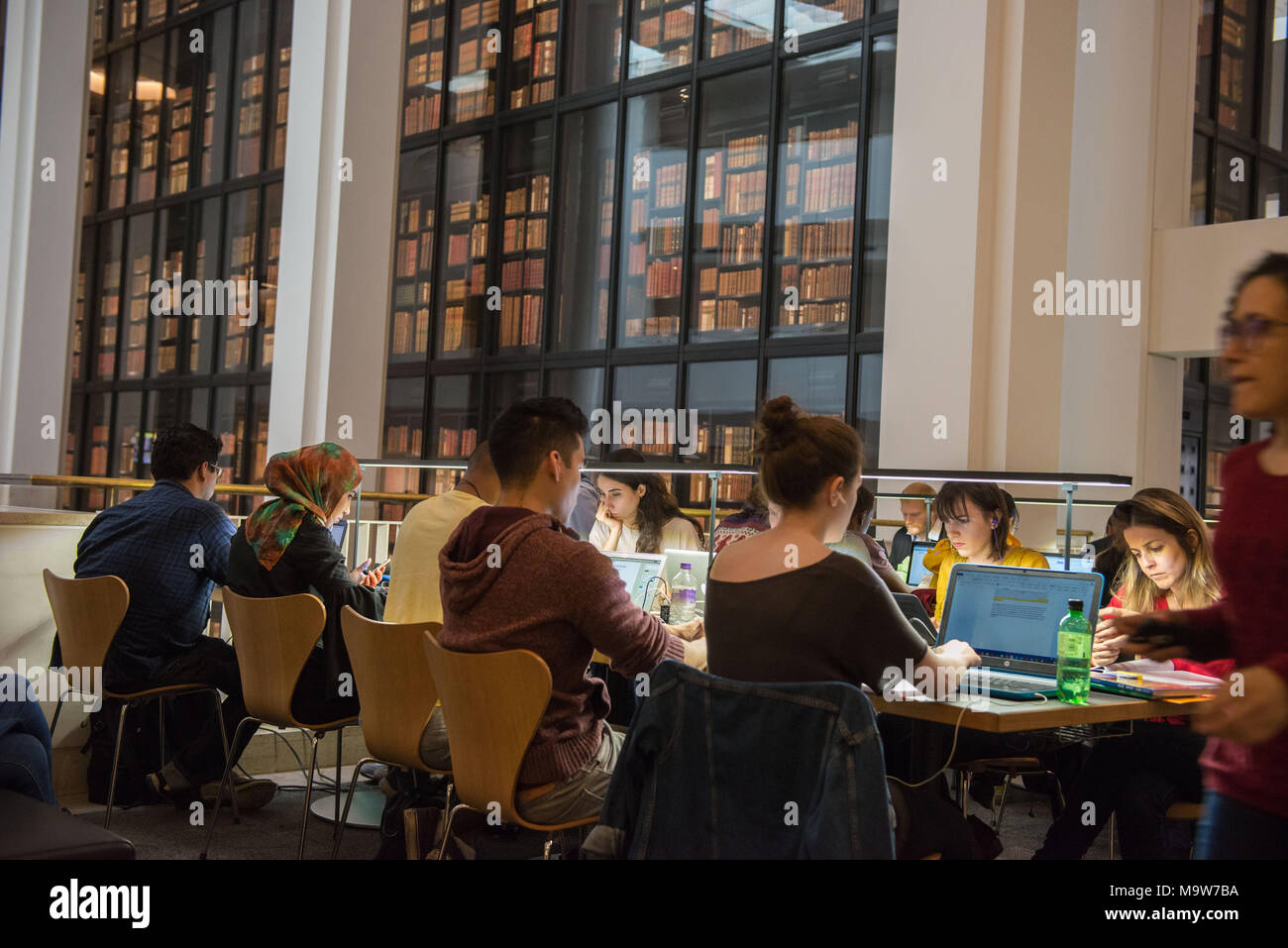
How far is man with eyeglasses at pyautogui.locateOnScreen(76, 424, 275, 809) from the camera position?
3711 millimetres

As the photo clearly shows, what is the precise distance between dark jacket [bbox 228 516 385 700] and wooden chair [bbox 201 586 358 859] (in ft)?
0.52

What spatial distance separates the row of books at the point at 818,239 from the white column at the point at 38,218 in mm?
6668

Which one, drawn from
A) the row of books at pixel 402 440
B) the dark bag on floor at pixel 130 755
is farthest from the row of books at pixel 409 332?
the dark bag on floor at pixel 130 755

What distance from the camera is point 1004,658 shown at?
2.84m

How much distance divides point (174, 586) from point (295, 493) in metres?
0.54

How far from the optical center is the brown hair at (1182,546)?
3027 mm

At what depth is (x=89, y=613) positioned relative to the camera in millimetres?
3553

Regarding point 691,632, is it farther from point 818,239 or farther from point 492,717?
point 818,239

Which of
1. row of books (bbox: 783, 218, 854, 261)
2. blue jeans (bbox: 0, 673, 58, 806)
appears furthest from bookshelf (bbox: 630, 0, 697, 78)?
blue jeans (bbox: 0, 673, 58, 806)

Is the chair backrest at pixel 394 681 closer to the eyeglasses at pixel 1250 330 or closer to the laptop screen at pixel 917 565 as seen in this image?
the eyeglasses at pixel 1250 330
